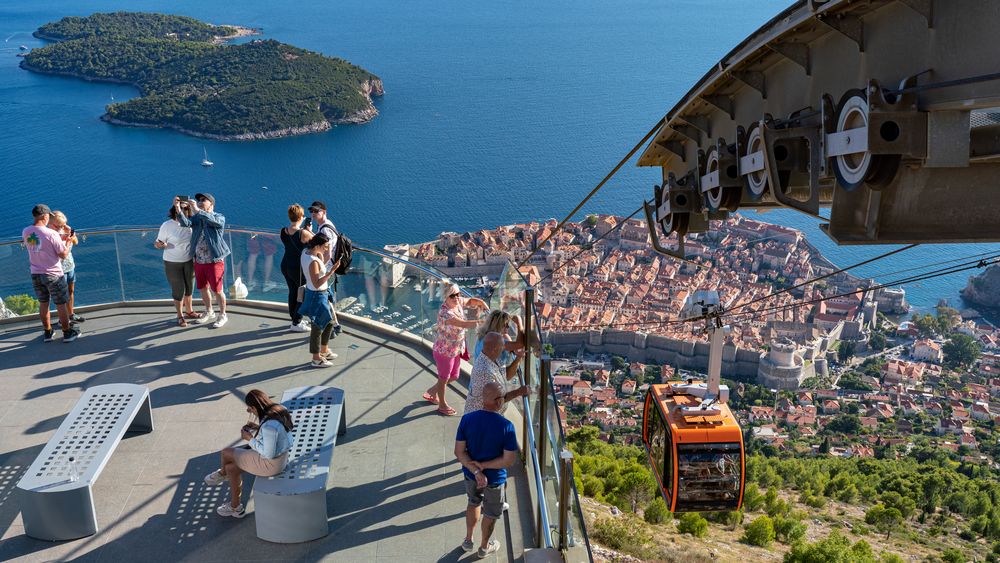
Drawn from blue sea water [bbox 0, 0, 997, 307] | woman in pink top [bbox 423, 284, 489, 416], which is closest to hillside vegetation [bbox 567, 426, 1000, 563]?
A: woman in pink top [bbox 423, 284, 489, 416]

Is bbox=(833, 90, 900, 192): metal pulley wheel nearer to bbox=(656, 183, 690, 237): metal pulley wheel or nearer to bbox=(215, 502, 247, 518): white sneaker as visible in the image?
bbox=(656, 183, 690, 237): metal pulley wheel

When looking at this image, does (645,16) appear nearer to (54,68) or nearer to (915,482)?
(54,68)

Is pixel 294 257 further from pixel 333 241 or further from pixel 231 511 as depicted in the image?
pixel 231 511

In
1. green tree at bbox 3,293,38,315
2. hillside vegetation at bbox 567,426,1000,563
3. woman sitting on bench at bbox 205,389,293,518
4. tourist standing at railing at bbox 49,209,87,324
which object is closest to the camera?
woman sitting on bench at bbox 205,389,293,518

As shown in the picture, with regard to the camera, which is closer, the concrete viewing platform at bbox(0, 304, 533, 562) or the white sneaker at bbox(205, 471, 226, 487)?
the concrete viewing platform at bbox(0, 304, 533, 562)

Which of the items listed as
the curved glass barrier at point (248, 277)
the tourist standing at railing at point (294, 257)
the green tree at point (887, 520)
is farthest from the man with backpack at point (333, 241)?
the green tree at point (887, 520)

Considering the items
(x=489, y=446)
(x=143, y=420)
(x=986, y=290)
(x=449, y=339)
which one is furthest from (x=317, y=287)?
(x=986, y=290)

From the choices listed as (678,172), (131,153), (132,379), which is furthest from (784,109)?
(131,153)

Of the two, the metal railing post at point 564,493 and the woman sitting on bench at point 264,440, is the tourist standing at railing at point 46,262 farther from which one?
the metal railing post at point 564,493
